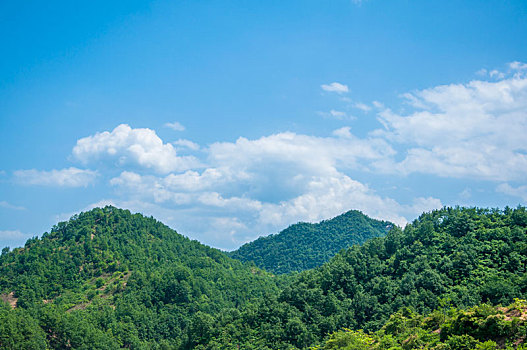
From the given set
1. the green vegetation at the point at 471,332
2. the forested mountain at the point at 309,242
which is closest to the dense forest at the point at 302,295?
the green vegetation at the point at 471,332

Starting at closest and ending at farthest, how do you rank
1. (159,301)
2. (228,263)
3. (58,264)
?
(159,301), (58,264), (228,263)

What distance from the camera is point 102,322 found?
6600cm

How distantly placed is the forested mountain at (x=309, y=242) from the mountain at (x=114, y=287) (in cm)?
3954

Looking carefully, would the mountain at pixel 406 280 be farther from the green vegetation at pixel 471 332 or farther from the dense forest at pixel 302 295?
the green vegetation at pixel 471 332

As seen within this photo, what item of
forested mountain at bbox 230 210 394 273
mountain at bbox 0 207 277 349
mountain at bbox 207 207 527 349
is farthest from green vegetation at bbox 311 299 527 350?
forested mountain at bbox 230 210 394 273

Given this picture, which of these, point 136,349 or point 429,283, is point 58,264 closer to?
point 136,349

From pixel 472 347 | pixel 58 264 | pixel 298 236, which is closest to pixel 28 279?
pixel 58 264

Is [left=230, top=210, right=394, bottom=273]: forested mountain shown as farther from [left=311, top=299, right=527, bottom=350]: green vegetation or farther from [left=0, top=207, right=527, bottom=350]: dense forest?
[left=311, top=299, right=527, bottom=350]: green vegetation

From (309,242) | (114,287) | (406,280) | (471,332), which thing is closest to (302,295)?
(406,280)

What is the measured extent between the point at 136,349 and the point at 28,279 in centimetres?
3018

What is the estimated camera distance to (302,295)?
2032 inches

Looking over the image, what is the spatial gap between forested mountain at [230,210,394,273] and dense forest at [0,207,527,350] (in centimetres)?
5445

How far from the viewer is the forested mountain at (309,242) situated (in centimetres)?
14762

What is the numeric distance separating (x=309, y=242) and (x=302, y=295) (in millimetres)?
108311
